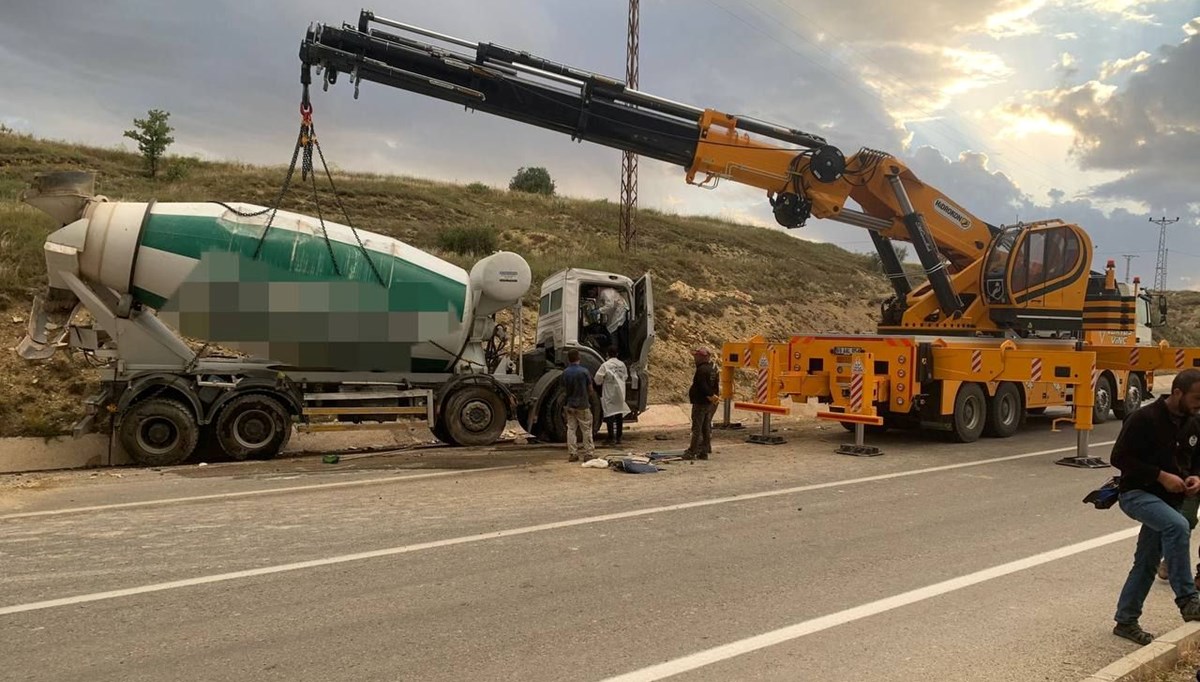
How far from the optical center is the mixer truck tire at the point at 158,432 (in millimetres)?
10258

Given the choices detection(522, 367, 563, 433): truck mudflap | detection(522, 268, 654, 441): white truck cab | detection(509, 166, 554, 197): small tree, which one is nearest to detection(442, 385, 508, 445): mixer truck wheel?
detection(522, 367, 563, 433): truck mudflap

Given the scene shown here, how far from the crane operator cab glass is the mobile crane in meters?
0.02

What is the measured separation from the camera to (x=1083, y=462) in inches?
428

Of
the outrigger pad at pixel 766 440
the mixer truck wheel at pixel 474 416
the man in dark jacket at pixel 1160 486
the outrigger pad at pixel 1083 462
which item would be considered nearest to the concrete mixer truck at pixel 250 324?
the mixer truck wheel at pixel 474 416

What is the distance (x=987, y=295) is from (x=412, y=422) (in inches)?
406

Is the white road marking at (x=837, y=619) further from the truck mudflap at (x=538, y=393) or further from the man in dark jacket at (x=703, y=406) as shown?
the truck mudflap at (x=538, y=393)

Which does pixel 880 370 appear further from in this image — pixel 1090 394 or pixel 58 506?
pixel 58 506

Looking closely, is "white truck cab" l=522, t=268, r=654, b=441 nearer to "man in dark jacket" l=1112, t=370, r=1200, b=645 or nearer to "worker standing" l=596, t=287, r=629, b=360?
"worker standing" l=596, t=287, r=629, b=360

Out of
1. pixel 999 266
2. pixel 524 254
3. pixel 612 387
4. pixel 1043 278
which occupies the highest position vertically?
pixel 524 254

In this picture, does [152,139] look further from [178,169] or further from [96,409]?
[96,409]

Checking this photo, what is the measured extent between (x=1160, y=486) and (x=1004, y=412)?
10.1m

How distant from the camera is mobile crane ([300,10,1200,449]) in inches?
433

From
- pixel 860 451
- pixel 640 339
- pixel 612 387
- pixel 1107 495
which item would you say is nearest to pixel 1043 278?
pixel 860 451

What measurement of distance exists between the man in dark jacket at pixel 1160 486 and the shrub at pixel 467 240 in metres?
20.3
